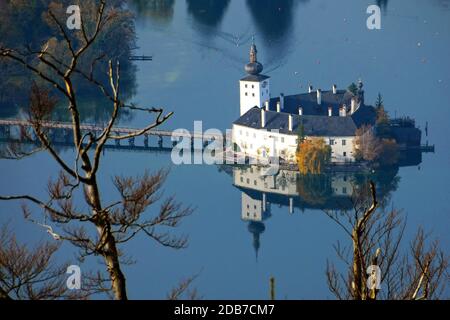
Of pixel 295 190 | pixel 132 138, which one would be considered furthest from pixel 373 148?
pixel 132 138

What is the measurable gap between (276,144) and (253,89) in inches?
84.9

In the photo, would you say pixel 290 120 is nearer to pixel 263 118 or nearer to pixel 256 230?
pixel 263 118

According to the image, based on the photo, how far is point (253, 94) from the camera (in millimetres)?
25984

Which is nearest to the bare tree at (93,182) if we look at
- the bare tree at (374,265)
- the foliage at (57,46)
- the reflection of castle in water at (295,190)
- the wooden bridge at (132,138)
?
the bare tree at (374,265)

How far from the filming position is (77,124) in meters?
4.33

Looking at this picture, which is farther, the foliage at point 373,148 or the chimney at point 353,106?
the chimney at point 353,106

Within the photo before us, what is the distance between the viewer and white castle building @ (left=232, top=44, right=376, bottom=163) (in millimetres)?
23969

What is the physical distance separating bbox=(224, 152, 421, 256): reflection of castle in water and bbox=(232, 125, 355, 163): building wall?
0.58 metres

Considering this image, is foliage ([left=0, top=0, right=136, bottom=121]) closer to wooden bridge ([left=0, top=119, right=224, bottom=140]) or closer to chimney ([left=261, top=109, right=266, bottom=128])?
wooden bridge ([left=0, top=119, right=224, bottom=140])

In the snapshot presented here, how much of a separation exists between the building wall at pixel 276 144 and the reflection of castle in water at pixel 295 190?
1.91 ft

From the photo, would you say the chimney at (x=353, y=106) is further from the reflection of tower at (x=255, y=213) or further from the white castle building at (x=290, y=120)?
the reflection of tower at (x=255, y=213)

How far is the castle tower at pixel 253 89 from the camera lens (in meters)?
25.9

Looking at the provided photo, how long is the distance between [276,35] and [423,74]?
535cm
